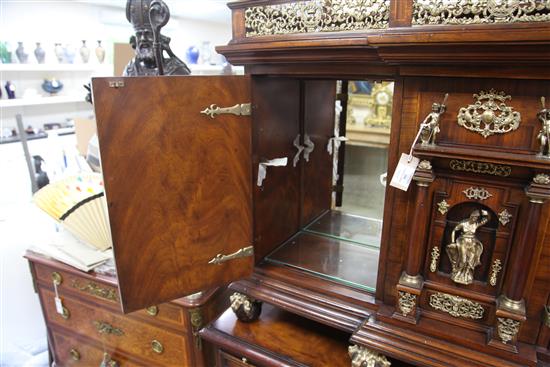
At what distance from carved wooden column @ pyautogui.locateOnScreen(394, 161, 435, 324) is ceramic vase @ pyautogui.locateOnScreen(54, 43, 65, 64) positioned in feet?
10.9

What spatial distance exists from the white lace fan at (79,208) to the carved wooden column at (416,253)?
3.19 ft

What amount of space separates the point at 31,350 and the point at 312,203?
1542mm

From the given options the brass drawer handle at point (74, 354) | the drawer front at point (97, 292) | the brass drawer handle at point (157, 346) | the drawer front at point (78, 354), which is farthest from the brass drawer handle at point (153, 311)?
the brass drawer handle at point (74, 354)

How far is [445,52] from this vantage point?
66 cm

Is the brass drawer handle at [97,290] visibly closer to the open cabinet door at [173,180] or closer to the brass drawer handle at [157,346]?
the brass drawer handle at [157,346]

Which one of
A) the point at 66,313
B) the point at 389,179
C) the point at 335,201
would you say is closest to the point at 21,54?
the point at 66,313

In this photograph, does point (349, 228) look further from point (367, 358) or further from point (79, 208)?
point (79, 208)

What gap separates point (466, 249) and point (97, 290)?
1194 millimetres

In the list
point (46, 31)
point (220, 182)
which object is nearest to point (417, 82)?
point (220, 182)

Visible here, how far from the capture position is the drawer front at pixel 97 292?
1.25 meters

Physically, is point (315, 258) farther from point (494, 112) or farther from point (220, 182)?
point (494, 112)

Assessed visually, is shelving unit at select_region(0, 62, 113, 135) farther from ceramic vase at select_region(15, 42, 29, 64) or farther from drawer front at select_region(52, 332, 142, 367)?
drawer front at select_region(52, 332, 142, 367)

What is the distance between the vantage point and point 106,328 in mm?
1413

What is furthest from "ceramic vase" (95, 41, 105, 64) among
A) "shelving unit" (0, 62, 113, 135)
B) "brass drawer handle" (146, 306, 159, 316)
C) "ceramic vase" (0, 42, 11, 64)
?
"brass drawer handle" (146, 306, 159, 316)
